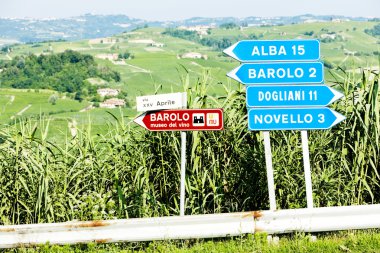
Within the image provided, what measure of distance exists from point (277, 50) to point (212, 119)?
90cm

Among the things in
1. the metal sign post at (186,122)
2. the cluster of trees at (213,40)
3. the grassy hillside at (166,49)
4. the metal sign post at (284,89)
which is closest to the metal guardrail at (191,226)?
the metal sign post at (284,89)

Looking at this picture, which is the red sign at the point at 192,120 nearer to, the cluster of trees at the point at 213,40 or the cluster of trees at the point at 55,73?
the cluster of trees at the point at 55,73

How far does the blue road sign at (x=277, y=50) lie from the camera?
5.01m

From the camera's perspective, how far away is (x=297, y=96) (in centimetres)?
499

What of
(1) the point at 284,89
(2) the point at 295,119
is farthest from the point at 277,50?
(2) the point at 295,119

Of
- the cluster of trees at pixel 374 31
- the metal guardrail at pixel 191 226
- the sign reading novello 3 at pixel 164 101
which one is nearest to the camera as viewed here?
the metal guardrail at pixel 191 226

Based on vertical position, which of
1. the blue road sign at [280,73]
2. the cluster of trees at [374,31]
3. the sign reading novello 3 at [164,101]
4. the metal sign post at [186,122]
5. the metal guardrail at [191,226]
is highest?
the blue road sign at [280,73]

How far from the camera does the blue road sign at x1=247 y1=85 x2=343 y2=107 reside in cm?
498

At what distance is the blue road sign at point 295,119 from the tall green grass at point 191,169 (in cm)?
52

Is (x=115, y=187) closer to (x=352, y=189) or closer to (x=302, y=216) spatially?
(x=302, y=216)

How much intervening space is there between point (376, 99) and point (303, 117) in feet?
3.30

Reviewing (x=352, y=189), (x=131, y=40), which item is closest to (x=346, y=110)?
(x=352, y=189)

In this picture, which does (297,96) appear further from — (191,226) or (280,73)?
(191,226)

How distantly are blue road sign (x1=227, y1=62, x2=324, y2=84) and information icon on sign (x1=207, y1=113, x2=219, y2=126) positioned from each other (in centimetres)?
41
